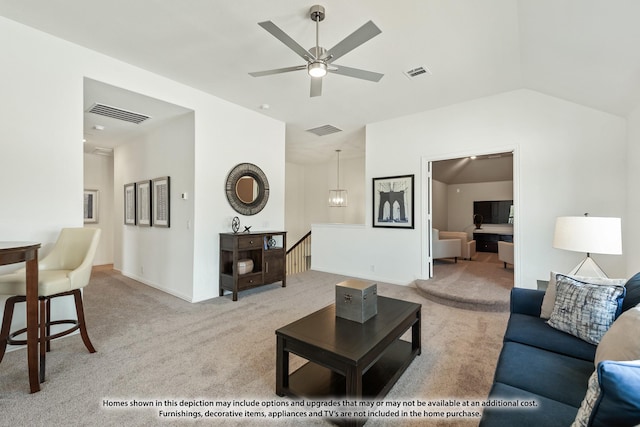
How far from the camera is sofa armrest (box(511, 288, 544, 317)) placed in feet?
7.45

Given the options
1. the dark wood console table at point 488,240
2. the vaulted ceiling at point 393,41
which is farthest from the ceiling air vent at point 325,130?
the dark wood console table at point 488,240

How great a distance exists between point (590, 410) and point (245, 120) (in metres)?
4.82

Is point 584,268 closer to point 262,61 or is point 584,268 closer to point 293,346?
point 293,346

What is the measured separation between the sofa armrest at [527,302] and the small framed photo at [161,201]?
457 centimetres

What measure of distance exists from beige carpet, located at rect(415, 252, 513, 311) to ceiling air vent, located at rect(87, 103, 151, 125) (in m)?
4.99

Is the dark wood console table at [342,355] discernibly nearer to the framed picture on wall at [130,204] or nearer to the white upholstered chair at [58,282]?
the white upholstered chair at [58,282]

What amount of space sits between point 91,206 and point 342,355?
7.32 meters

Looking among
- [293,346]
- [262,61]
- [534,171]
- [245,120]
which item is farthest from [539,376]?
[245,120]

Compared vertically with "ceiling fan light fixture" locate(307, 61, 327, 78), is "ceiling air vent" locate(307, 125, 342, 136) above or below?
above

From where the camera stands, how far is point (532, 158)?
386 cm

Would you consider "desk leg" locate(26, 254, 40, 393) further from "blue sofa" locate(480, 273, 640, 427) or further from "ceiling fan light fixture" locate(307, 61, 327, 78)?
"blue sofa" locate(480, 273, 640, 427)

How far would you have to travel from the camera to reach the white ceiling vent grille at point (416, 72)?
3.38m

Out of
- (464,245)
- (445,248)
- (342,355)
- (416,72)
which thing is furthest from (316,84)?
(464,245)

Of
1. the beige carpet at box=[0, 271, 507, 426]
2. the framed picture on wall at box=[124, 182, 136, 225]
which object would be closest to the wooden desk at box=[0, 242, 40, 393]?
the beige carpet at box=[0, 271, 507, 426]
